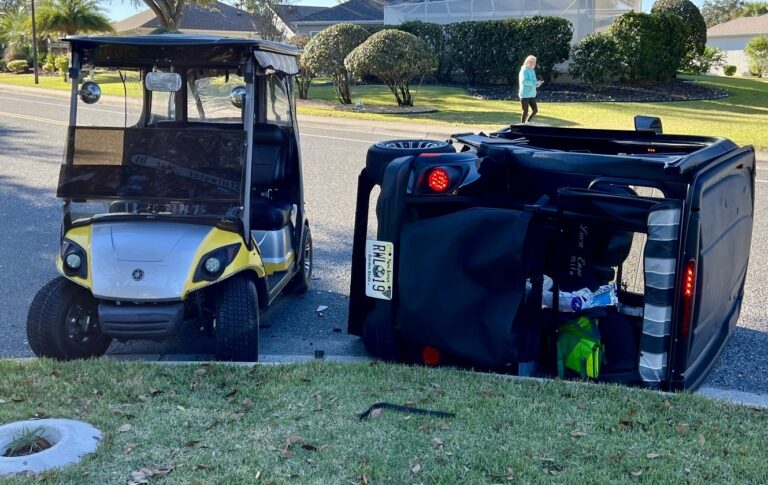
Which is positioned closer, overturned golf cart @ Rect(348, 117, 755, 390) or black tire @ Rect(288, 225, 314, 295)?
overturned golf cart @ Rect(348, 117, 755, 390)

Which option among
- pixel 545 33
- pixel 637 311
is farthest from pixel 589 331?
pixel 545 33

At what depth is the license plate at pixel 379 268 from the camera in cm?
468

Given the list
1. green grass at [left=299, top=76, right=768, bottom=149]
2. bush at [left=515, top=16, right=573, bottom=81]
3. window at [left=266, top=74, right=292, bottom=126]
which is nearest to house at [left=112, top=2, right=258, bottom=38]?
bush at [left=515, top=16, right=573, bottom=81]

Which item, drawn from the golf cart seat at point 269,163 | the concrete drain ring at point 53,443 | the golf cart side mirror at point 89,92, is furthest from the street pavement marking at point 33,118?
the concrete drain ring at point 53,443

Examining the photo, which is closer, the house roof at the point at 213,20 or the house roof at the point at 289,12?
the house roof at the point at 289,12

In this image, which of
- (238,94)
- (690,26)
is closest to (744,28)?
(690,26)

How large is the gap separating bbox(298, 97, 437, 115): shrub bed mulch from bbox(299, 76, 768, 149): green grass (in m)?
0.53

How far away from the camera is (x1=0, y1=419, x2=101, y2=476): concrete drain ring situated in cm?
332

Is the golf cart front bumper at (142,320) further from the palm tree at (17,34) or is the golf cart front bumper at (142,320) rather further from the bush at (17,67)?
the palm tree at (17,34)

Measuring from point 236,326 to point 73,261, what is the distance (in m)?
1.00

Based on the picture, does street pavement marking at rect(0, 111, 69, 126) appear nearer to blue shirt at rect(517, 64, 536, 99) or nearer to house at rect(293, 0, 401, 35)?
blue shirt at rect(517, 64, 536, 99)

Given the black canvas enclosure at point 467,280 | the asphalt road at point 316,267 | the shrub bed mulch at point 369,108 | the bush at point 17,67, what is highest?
the bush at point 17,67

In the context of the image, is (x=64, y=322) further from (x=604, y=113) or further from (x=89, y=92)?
(x=604, y=113)

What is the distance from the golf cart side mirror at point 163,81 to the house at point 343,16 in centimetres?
3790
